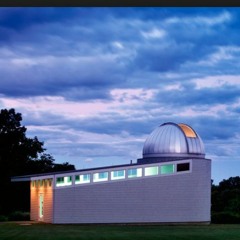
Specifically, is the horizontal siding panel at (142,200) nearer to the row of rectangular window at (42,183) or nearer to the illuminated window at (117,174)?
the illuminated window at (117,174)

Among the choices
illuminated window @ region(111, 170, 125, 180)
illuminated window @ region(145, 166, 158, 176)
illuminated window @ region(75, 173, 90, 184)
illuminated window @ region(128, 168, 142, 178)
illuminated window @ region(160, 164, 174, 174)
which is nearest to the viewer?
illuminated window @ region(75, 173, 90, 184)

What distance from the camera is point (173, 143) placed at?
34844 mm

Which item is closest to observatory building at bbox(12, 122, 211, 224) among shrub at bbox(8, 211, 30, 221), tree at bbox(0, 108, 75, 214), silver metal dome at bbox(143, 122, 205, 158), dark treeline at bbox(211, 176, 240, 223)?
silver metal dome at bbox(143, 122, 205, 158)

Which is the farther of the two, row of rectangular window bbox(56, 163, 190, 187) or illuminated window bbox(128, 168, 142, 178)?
illuminated window bbox(128, 168, 142, 178)

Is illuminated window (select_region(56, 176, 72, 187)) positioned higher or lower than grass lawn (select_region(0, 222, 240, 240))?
higher

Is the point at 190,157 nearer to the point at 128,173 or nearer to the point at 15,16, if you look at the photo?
the point at 128,173

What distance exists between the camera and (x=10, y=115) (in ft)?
138

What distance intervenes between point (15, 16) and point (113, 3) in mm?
9356

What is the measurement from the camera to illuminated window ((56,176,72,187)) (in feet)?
103

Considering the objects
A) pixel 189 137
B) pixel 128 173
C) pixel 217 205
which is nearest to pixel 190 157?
Result: pixel 189 137

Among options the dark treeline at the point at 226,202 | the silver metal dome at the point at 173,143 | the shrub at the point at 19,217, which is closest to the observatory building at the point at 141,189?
the silver metal dome at the point at 173,143

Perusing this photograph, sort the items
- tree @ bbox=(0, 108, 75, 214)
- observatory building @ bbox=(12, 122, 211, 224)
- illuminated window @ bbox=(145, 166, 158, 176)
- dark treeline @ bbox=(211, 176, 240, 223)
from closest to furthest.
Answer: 1. observatory building @ bbox=(12, 122, 211, 224)
2. illuminated window @ bbox=(145, 166, 158, 176)
3. dark treeline @ bbox=(211, 176, 240, 223)
4. tree @ bbox=(0, 108, 75, 214)

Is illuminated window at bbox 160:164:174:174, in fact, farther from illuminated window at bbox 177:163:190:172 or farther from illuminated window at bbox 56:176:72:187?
illuminated window at bbox 56:176:72:187

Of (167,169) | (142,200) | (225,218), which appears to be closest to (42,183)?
(142,200)
